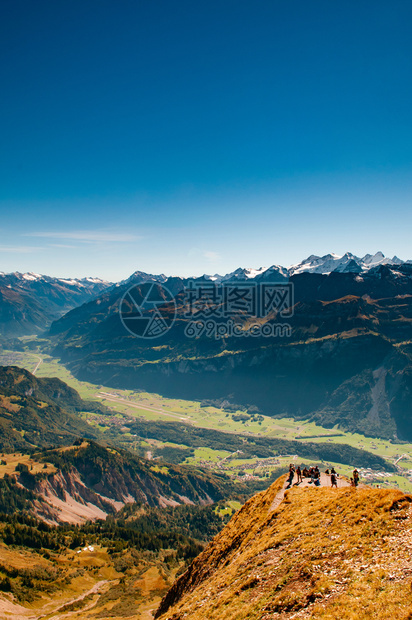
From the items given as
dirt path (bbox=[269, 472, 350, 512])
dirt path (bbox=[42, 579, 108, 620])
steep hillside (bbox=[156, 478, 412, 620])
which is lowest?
dirt path (bbox=[42, 579, 108, 620])

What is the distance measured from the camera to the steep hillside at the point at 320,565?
26.9 meters

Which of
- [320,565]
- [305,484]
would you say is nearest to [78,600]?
[305,484]

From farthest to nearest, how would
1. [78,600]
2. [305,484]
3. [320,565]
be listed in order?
[78,600] < [305,484] < [320,565]

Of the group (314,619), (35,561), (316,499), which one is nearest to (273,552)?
(316,499)

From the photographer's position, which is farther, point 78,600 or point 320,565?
point 78,600

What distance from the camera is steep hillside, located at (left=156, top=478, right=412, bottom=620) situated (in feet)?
88.4

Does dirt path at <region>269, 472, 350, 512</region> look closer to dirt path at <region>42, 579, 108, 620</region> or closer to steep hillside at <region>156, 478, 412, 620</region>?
steep hillside at <region>156, 478, 412, 620</region>

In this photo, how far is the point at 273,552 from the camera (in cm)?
4106

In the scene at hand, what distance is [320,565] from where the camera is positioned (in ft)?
110

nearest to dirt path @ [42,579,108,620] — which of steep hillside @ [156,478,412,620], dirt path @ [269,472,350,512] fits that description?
steep hillside @ [156,478,412,620]

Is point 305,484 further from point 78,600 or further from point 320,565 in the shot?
point 78,600

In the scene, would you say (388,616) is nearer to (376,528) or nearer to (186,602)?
(376,528)

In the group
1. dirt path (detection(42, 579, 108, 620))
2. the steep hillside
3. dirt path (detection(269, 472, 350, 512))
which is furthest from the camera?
dirt path (detection(42, 579, 108, 620))

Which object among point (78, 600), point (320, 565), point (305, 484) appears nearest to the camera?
point (320, 565)
